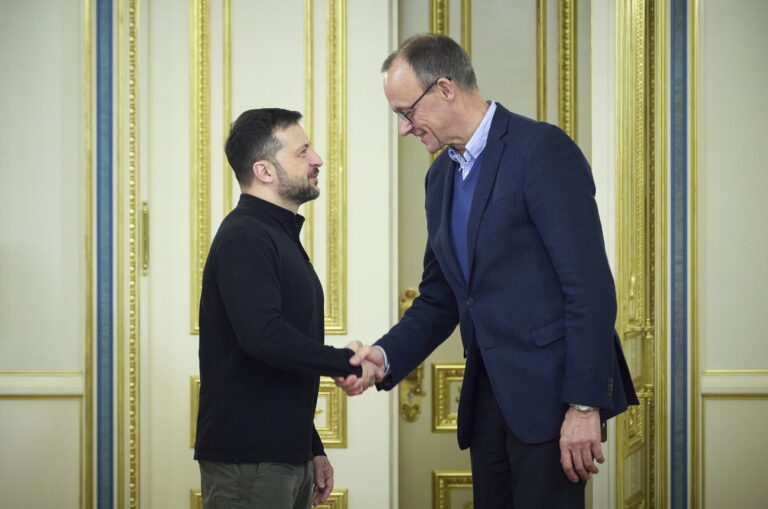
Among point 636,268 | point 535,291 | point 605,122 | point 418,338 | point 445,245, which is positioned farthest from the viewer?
point 636,268

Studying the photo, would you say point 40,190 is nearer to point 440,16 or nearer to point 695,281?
point 440,16

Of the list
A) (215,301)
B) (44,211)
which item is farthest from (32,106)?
(215,301)

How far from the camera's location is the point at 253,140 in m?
2.14

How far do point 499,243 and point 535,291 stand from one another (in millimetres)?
123

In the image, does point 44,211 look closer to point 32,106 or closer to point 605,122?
point 32,106

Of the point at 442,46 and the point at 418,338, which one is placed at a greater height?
the point at 442,46

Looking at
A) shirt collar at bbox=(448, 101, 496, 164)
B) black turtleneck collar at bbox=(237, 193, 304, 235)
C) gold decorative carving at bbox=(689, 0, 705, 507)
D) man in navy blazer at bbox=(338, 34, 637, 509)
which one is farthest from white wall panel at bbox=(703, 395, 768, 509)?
black turtleneck collar at bbox=(237, 193, 304, 235)

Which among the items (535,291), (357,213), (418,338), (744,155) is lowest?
(418,338)

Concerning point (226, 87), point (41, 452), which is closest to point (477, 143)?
point (226, 87)

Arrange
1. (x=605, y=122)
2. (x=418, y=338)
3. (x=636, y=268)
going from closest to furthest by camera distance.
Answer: (x=418, y=338)
(x=605, y=122)
(x=636, y=268)

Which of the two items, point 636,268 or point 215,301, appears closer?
point 215,301

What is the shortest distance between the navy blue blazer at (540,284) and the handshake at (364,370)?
35 cm

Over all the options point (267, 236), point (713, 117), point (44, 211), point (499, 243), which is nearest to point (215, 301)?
point (267, 236)

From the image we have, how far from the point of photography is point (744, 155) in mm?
3436
